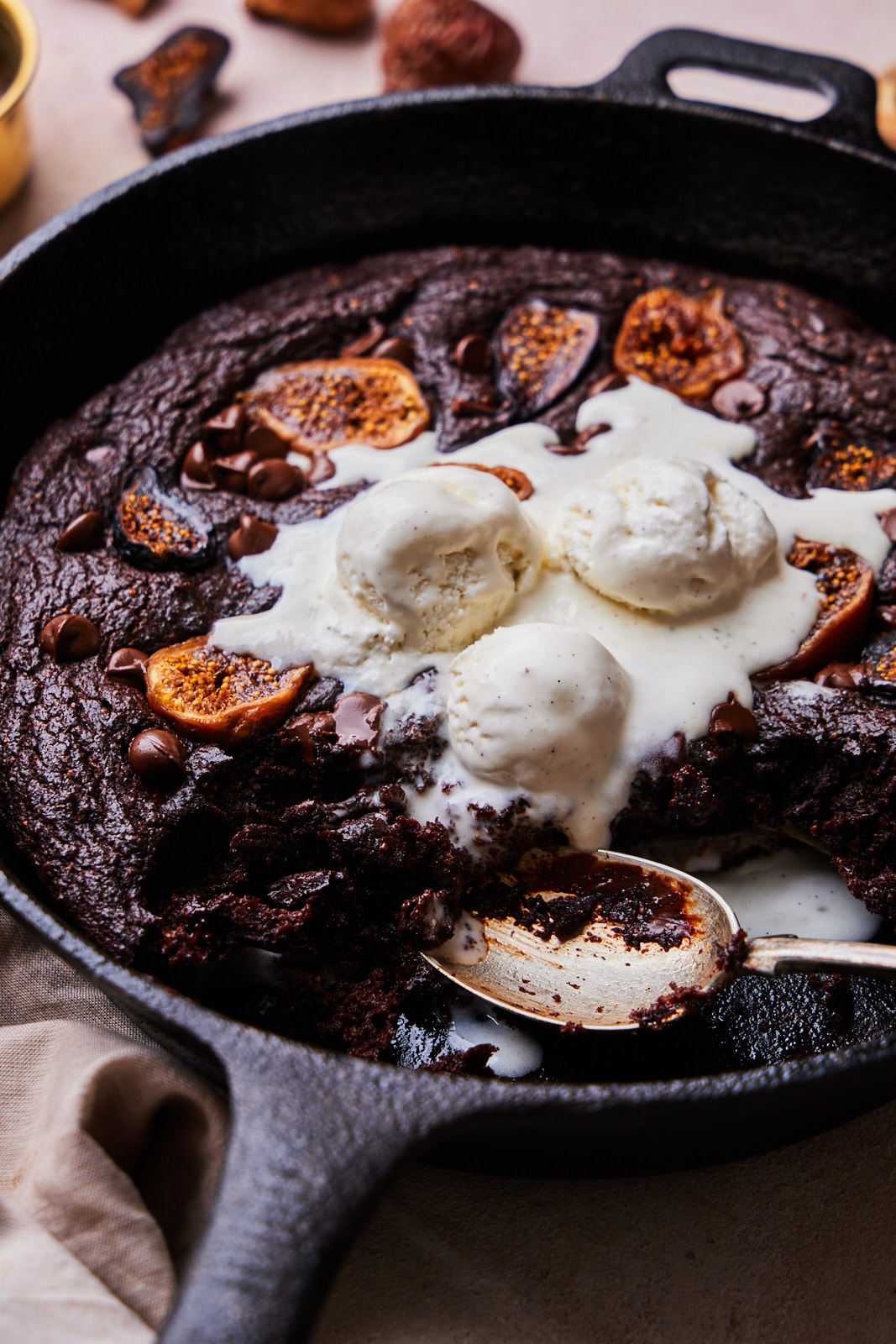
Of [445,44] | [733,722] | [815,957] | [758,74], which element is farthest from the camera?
[445,44]

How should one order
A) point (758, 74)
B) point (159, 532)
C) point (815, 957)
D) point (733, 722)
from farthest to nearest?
1. point (758, 74)
2. point (159, 532)
3. point (733, 722)
4. point (815, 957)

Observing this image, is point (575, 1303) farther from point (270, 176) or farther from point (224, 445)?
point (270, 176)

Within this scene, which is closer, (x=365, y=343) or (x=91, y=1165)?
(x=91, y=1165)

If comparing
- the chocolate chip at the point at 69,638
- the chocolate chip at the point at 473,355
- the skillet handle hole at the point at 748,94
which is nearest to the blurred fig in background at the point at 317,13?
the skillet handle hole at the point at 748,94

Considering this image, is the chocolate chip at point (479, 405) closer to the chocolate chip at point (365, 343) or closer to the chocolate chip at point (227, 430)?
the chocolate chip at point (365, 343)

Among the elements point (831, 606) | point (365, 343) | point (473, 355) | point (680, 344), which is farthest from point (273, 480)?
point (831, 606)

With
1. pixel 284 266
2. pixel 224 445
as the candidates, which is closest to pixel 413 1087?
pixel 224 445

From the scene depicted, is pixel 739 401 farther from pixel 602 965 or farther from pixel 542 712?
pixel 602 965
